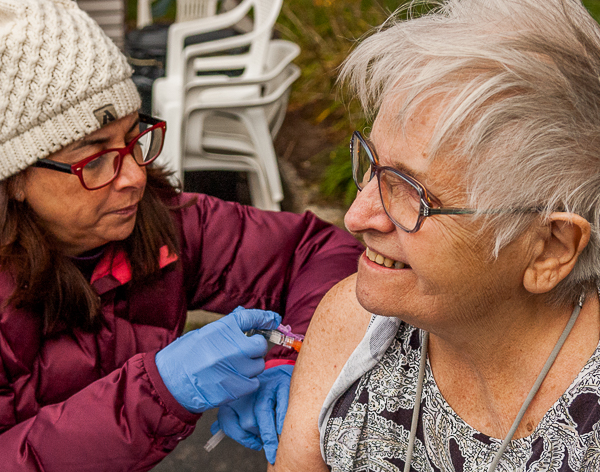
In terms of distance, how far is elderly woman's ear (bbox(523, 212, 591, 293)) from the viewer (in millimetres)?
1152

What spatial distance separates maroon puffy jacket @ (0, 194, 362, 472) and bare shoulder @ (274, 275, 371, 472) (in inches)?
11.3

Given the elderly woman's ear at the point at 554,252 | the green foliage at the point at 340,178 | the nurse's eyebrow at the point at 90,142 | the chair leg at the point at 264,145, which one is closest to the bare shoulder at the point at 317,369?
the elderly woman's ear at the point at 554,252

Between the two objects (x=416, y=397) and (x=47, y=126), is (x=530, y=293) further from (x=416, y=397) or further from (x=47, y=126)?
(x=47, y=126)

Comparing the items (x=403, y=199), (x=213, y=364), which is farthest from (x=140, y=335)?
(x=403, y=199)

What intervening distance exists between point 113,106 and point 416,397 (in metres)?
1.14

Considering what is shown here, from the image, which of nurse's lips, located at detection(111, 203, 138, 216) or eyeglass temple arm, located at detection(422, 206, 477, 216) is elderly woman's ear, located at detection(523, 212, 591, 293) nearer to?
eyeglass temple arm, located at detection(422, 206, 477, 216)

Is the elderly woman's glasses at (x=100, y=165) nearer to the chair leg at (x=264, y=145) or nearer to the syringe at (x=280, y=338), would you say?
the syringe at (x=280, y=338)

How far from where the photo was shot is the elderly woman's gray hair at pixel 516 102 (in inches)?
42.6

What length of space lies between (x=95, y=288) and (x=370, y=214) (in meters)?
1.02

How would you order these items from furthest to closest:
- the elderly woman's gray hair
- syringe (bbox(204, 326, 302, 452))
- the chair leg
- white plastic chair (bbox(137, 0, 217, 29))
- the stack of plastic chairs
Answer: white plastic chair (bbox(137, 0, 217, 29)), the chair leg, the stack of plastic chairs, syringe (bbox(204, 326, 302, 452)), the elderly woman's gray hair

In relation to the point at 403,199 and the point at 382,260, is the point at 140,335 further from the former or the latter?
the point at 403,199

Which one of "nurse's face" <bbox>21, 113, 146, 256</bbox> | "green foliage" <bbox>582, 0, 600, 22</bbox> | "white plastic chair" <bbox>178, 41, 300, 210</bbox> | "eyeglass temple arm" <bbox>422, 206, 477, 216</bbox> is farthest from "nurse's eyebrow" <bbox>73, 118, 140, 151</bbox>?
"green foliage" <bbox>582, 0, 600, 22</bbox>

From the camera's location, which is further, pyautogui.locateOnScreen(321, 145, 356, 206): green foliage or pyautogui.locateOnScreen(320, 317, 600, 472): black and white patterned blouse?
pyautogui.locateOnScreen(321, 145, 356, 206): green foliage

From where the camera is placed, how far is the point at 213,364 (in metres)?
1.64
